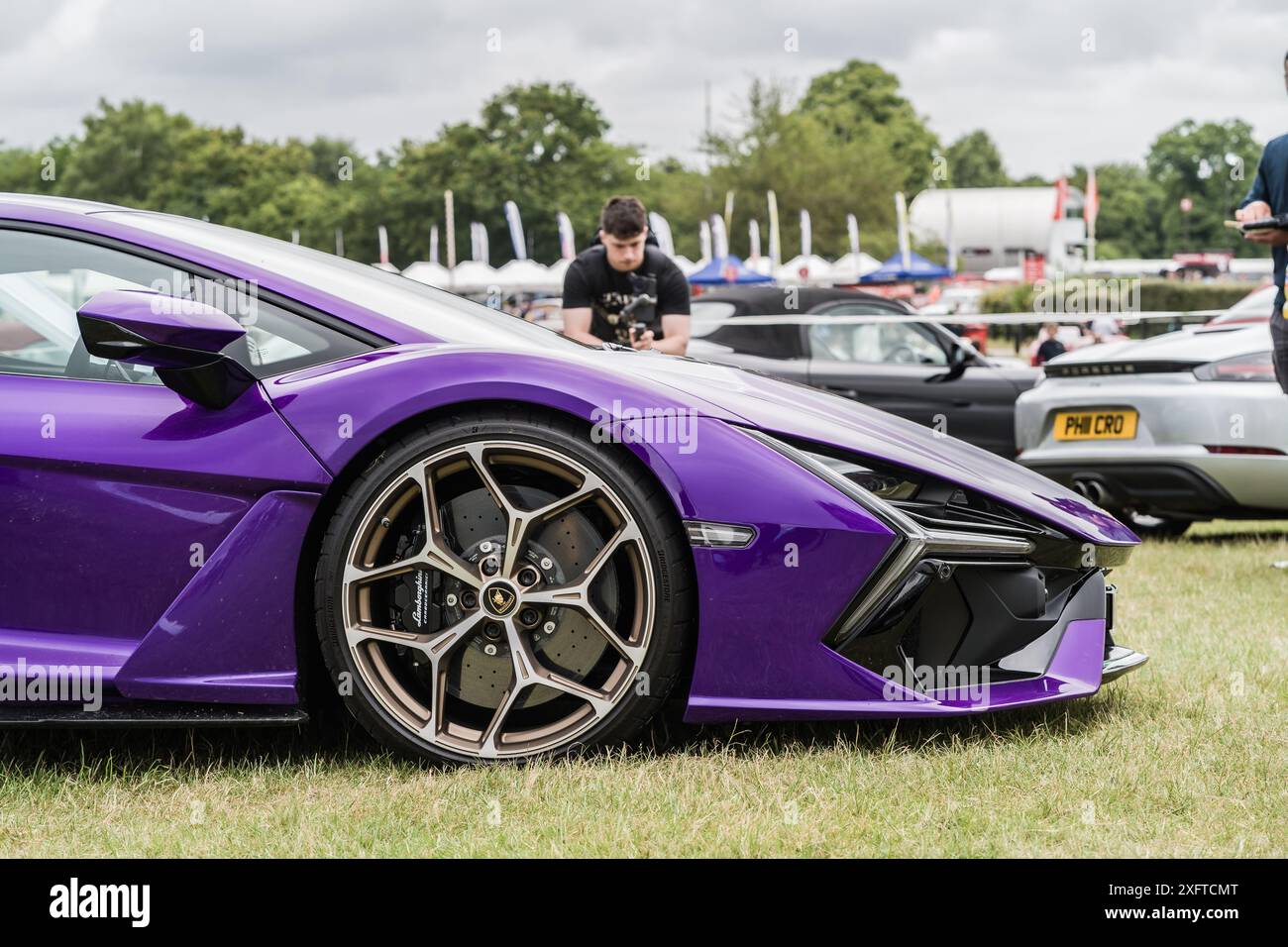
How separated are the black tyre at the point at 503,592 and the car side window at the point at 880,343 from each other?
256 inches

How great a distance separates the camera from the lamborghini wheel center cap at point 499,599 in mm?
2984

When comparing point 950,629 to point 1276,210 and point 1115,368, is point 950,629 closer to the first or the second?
point 1276,210

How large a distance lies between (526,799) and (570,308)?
3.71m

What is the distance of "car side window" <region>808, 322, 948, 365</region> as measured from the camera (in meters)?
9.37

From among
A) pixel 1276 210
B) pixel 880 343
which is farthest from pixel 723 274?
pixel 1276 210

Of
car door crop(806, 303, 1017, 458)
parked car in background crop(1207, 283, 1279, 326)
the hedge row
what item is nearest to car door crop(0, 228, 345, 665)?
parked car in background crop(1207, 283, 1279, 326)

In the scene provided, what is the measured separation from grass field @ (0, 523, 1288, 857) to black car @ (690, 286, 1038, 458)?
5640mm

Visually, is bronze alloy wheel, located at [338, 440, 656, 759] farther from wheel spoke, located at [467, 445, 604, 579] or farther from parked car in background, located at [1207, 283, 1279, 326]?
parked car in background, located at [1207, 283, 1279, 326]

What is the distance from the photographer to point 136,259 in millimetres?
3193

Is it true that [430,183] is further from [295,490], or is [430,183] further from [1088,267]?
[295,490]

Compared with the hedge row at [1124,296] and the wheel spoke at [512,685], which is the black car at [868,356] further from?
the hedge row at [1124,296]

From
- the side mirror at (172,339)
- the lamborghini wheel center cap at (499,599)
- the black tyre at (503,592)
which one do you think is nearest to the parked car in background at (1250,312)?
the black tyre at (503,592)

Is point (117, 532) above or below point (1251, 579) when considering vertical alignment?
above
